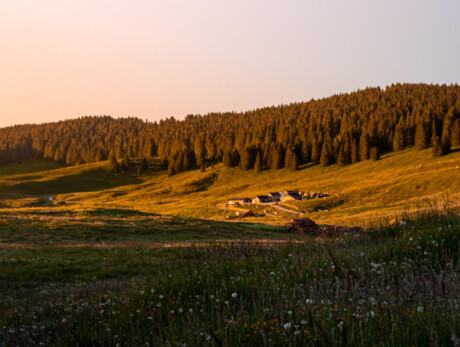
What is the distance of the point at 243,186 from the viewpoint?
13825 cm

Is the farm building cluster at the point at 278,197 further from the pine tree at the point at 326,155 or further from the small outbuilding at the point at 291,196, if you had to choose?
the pine tree at the point at 326,155

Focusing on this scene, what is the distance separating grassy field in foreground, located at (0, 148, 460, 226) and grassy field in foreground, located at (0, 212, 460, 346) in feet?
191

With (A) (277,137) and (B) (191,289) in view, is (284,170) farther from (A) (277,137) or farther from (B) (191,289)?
(B) (191,289)

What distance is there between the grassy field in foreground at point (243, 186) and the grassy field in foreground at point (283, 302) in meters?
58.2

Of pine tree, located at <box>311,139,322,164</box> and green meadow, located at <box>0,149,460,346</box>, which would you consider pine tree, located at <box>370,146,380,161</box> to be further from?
green meadow, located at <box>0,149,460,346</box>

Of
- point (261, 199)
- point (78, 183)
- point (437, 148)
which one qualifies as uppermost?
point (437, 148)

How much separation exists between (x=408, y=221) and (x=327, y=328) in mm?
8645

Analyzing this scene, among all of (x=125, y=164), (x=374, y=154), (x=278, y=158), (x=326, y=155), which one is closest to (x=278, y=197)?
(x=326, y=155)

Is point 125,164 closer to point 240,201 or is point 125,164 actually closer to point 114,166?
point 114,166

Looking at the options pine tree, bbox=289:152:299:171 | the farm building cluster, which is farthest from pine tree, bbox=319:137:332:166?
the farm building cluster

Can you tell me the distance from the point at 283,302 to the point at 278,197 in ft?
340

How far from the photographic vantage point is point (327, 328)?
3562mm

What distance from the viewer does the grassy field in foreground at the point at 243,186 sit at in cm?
8325

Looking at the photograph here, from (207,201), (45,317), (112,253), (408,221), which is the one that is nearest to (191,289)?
(45,317)
